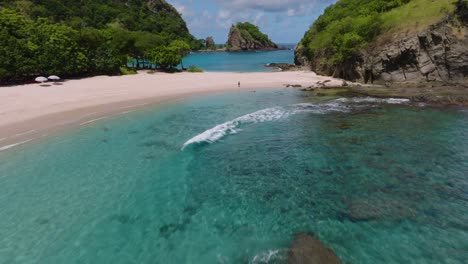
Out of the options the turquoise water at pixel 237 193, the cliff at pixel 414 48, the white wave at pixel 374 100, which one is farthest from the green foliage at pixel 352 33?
the turquoise water at pixel 237 193

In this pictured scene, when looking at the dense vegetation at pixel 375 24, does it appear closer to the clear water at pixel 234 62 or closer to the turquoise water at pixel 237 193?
the turquoise water at pixel 237 193

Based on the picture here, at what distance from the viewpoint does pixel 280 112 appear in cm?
2688

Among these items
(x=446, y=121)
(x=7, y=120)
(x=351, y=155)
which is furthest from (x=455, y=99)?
(x=7, y=120)

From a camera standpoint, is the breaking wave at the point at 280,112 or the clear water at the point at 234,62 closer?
the breaking wave at the point at 280,112

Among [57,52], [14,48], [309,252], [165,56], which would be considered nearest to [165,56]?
[165,56]

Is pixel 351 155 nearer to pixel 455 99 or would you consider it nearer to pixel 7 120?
pixel 455 99

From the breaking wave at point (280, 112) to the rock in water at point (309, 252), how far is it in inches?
435

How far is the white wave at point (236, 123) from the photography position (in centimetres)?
1949

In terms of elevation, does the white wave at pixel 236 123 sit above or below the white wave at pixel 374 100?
below

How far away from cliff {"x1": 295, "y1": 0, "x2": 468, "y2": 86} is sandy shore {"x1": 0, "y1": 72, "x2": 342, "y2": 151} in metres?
5.55

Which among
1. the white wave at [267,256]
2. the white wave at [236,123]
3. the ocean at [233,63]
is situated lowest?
the white wave at [267,256]

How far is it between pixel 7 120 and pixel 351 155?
27.5 metres

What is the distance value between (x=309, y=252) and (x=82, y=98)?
32532 mm

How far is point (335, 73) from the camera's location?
5112 centimetres
